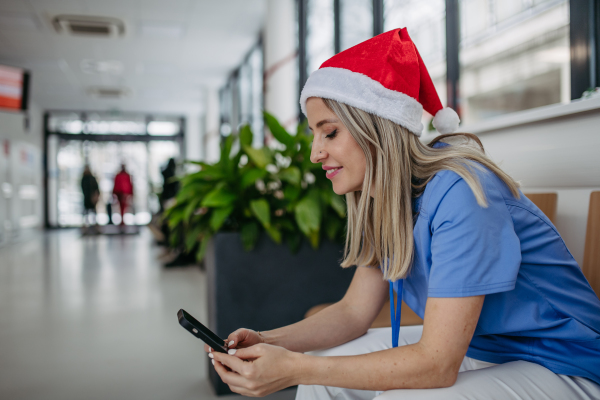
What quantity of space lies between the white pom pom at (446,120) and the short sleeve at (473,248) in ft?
0.91

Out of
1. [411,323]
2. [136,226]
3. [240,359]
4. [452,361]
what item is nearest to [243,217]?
[411,323]

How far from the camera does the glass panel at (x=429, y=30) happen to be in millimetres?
2639

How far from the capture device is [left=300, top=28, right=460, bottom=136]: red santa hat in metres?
0.84

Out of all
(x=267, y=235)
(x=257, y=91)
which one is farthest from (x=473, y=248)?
(x=257, y=91)

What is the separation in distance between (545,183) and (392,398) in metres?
0.96

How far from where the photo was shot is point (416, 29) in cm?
296

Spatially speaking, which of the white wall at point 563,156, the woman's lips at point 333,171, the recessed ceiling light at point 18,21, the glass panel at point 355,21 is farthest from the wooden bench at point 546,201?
the recessed ceiling light at point 18,21

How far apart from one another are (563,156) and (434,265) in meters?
0.79

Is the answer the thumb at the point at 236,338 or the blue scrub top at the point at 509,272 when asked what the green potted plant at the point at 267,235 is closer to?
the thumb at the point at 236,338

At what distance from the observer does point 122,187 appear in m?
9.99

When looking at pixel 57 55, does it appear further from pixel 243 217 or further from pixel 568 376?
pixel 568 376

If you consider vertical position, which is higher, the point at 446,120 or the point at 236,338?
the point at 446,120

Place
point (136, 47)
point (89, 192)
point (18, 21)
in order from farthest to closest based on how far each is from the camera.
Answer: point (89, 192) < point (136, 47) < point (18, 21)

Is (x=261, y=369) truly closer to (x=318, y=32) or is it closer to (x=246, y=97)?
(x=318, y=32)
